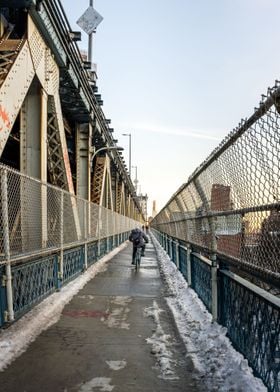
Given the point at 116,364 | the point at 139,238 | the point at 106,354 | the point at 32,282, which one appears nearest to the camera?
the point at 116,364

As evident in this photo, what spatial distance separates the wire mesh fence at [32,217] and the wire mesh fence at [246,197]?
111 inches

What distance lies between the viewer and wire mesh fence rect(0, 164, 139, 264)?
6273 mm

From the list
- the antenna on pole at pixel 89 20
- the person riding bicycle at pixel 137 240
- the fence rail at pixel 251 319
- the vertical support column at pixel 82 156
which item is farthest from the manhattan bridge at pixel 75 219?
the antenna on pole at pixel 89 20

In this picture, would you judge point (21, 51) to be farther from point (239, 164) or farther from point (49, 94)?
point (239, 164)

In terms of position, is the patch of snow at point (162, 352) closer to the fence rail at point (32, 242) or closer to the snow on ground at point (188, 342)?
the snow on ground at point (188, 342)

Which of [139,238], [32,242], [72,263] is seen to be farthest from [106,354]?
[139,238]

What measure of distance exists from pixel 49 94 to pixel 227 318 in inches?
301

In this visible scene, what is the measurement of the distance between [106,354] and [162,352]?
65 cm

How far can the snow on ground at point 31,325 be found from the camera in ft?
17.1

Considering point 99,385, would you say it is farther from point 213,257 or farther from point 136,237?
point 136,237

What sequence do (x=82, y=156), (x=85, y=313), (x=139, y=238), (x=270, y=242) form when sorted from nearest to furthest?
(x=270, y=242) < (x=85, y=313) < (x=139, y=238) < (x=82, y=156)

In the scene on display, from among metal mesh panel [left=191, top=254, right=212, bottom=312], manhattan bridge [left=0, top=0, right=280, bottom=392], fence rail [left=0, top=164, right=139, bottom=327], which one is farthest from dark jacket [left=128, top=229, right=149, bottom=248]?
metal mesh panel [left=191, top=254, right=212, bottom=312]

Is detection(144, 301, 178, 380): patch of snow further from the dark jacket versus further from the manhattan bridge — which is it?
the dark jacket

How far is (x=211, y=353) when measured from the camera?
4.97m
